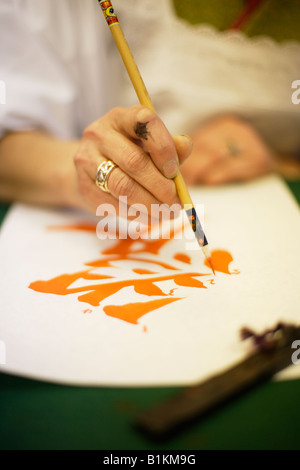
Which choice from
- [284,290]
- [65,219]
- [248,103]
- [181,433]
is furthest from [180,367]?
[248,103]

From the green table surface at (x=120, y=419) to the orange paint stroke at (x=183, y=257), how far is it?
214 millimetres

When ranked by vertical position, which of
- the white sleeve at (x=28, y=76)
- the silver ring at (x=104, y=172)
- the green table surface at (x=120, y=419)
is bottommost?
the green table surface at (x=120, y=419)

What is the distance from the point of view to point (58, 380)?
374 mm

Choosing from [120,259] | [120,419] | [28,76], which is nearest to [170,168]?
[120,259]

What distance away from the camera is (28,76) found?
746mm

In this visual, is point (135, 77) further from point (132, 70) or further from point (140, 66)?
point (140, 66)

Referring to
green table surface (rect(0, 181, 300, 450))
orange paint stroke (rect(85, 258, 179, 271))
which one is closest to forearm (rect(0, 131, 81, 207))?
orange paint stroke (rect(85, 258, 179, 271))

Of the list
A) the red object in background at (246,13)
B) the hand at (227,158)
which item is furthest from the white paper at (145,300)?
the red object in background at (246,13)

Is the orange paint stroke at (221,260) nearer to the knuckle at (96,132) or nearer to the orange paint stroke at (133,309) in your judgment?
the orange paint stroke at (133,309)

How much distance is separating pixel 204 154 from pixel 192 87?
141mm

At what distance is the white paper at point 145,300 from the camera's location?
15.1 inches

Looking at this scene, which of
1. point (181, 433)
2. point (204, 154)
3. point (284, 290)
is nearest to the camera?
point (181, 433)

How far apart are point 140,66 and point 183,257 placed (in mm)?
A: 434

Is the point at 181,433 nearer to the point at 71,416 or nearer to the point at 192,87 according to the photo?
the point at 71,416
